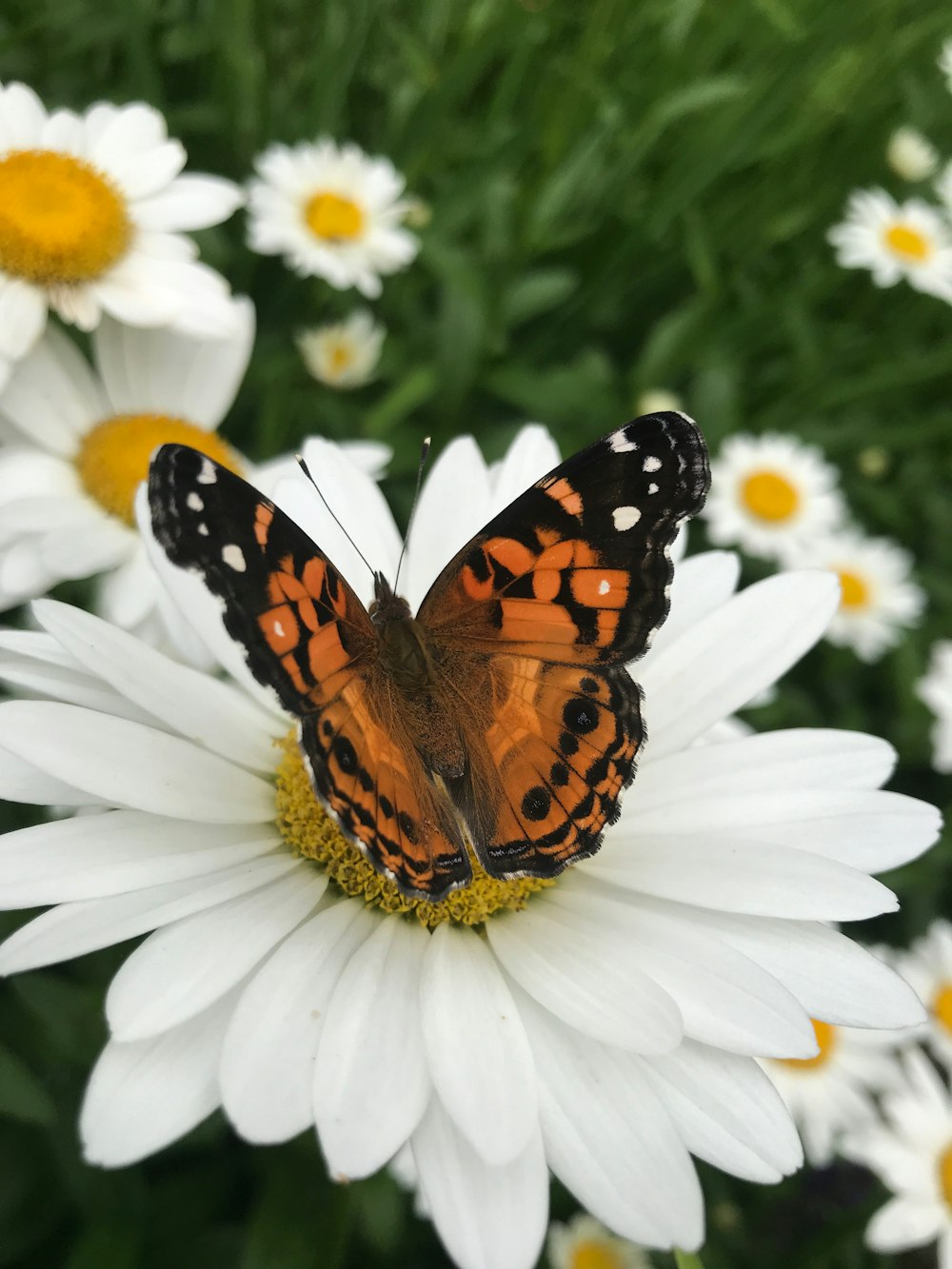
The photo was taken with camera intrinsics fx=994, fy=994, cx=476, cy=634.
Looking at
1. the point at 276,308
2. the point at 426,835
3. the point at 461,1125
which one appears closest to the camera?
the point at 461,1125

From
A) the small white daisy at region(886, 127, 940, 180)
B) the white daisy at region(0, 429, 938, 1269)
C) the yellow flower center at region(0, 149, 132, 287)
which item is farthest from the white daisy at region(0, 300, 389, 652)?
the small white daisy at region(886, 127, 940, 180)

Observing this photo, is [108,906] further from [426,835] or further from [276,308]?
[276,308]

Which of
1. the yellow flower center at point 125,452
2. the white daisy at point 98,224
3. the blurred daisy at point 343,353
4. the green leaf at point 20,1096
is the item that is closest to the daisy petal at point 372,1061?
the green leaf at point 20,1096

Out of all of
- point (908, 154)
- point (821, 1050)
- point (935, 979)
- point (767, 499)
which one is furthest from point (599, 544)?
point (908, 154)

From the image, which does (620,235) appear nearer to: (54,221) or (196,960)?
(54,221)

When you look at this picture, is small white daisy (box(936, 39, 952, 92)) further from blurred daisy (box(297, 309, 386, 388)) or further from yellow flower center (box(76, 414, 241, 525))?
yellow flower center (box(76, 414, 241, 525))

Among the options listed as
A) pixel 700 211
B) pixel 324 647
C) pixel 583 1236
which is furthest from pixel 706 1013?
pixel 700 211

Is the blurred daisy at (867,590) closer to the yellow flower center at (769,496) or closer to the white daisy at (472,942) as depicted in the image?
the yellow flower center at (769,496)
